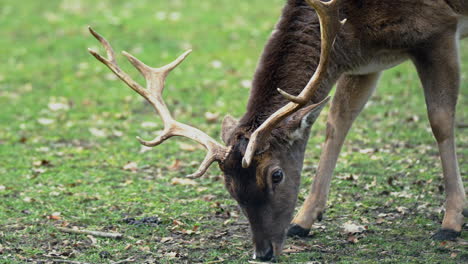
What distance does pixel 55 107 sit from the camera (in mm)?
11180

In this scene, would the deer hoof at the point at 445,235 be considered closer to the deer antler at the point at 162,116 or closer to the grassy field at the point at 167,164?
the grassy field at the point at 167,164

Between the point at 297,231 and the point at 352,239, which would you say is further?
the point at 297,231

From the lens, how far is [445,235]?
6.13 metres

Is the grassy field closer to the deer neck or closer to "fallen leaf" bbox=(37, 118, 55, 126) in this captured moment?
"fallen leaf" bbox=(37, 118, 55, 126)

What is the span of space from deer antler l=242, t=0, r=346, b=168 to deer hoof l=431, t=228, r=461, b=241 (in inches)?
55.4

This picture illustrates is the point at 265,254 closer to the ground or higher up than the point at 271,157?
closer to the ground

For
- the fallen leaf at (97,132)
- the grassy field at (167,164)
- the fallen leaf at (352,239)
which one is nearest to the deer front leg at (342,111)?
the grassy field at (167,164)

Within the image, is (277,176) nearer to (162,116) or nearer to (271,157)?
(271,157)

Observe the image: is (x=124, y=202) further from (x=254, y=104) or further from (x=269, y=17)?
(x=269, y=17)

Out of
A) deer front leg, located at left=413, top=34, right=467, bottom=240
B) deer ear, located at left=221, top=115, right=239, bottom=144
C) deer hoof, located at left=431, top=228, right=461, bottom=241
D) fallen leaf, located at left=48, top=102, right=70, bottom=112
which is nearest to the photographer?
deer ear, located at left=221, top=115, right=239, bottom=144

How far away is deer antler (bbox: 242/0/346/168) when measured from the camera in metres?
5.59

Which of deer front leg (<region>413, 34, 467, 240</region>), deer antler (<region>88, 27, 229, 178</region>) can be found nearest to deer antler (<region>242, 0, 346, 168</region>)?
deer antler (<region>88, 27, 229, 178</region>)

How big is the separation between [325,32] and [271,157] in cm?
99

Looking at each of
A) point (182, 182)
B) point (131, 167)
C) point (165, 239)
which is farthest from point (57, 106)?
point (165, 239)
